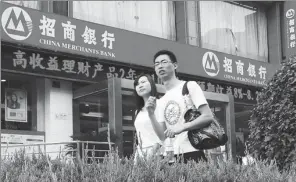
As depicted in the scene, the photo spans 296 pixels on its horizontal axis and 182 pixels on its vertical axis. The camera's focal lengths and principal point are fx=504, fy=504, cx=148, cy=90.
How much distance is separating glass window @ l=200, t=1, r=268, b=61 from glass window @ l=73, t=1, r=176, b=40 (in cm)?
135

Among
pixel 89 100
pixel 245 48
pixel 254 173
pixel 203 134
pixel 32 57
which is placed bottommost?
pixel 254 173

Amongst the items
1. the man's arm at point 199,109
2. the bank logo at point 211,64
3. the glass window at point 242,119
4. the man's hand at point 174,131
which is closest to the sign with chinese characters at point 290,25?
the glass window at point 242,119

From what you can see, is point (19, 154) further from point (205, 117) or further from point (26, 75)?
point (26, 75)

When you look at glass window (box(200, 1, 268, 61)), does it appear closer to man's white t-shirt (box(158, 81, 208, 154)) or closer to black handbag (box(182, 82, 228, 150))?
man's white t-shirt (box(158, 81, 208, 154))

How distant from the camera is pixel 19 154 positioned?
2.97 m

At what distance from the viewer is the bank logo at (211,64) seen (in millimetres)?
14939

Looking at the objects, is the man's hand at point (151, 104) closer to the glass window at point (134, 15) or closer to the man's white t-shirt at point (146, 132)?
the man's white t-shirt at point (146, 132)

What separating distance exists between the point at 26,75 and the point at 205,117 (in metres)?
8.77

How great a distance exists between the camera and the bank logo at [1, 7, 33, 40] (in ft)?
34.8

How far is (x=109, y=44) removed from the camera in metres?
12.7

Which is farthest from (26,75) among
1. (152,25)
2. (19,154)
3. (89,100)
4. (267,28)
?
(267,28)

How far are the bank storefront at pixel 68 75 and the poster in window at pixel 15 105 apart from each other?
0.02m

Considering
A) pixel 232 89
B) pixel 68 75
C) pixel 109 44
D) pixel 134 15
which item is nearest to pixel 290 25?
pixel 232 89

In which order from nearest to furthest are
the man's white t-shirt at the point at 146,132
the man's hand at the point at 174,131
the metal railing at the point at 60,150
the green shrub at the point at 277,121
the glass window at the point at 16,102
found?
the metal railing at the point at 60,150 → the man's hand at the point at 174,131 → the man's white t-shirt at the point at 146,132 → the green shrub at the point at 277,121 → the glass window at the point at 16,102
